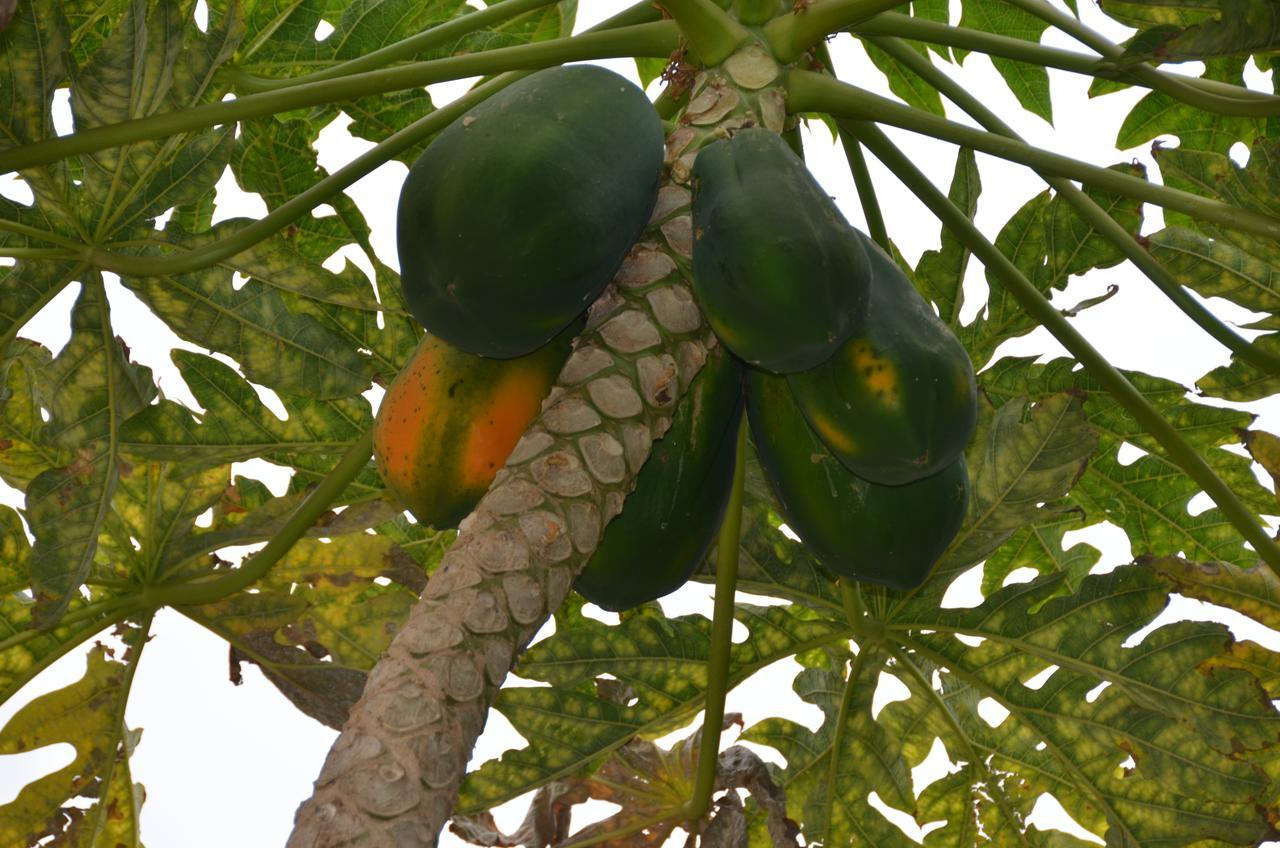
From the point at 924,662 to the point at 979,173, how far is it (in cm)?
90

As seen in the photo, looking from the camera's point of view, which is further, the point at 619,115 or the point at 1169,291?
the point at 1169,291

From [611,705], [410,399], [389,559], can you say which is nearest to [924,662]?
[611,705]

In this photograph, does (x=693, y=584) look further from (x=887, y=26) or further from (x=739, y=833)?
(x=887, y=26)

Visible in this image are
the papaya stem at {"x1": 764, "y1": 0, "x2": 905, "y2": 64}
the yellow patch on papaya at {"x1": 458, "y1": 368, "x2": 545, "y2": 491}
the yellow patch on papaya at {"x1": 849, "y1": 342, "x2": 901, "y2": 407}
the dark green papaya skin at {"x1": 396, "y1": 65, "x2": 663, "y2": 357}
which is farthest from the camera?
the papaya stem at {"x1": 764, "y1": 0, "x2": 905, "y2": 64}

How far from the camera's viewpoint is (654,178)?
1.71m

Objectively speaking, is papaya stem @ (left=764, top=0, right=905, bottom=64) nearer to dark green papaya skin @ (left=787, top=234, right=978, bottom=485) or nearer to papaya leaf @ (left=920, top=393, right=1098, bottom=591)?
dark green papaya skin @ (left=787, top=234, right=978, bottom=485)

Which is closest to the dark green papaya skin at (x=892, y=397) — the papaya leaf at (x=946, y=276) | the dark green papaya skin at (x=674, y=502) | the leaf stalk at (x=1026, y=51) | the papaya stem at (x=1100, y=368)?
the dark green papaya skin at (x=674, y=502)

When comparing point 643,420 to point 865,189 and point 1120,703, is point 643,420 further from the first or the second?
point 1120,703

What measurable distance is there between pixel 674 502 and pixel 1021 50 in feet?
3.20

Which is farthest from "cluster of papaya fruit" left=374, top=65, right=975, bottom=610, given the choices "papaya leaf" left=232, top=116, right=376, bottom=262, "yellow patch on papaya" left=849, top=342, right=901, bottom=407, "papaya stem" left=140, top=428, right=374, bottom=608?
"papaya leaf" left=232, top=116, right=376, bottom=262

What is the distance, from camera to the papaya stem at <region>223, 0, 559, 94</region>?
2.27m

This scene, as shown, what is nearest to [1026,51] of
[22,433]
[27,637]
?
[22,433]

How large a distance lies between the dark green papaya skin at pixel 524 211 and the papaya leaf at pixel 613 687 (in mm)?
792

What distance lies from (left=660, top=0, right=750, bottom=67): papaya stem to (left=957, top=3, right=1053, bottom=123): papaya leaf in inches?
40.8
